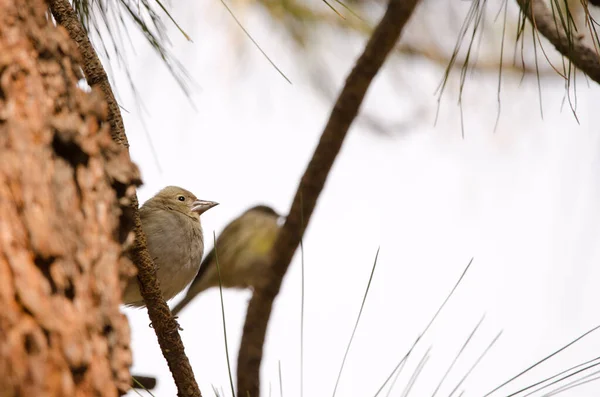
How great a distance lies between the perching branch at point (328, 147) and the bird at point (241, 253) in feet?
7.29

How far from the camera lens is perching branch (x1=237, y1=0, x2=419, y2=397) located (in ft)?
8.59

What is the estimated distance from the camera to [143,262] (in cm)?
231

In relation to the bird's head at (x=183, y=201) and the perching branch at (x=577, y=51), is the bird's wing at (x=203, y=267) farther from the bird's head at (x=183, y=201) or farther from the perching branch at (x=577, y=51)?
the perching branch at (x=577, y=51)

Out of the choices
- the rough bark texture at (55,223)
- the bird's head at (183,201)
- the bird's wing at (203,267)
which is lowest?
the rough bark texture at (55,223)

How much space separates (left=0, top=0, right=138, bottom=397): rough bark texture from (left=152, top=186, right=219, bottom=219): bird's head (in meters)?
2.59

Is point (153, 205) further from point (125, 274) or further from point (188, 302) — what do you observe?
point (125, 274)

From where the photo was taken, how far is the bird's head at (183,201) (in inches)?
170

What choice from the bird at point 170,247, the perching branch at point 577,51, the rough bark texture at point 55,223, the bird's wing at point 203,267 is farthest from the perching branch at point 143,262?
the bird's wing at point 203,267

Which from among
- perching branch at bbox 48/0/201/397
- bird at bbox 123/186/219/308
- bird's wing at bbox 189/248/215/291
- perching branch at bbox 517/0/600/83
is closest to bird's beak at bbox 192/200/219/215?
bird at bbox 123/186/219/308

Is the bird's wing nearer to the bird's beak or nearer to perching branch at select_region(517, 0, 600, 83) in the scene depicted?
the bird's beak

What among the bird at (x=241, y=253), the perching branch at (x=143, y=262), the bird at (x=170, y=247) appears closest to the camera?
the perching branch at (x=143, y=262)

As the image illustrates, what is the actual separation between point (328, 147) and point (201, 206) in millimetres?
1891

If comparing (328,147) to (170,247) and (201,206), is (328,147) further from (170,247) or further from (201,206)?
(201,206)

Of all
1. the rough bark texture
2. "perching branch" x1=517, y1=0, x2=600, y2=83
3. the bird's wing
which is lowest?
the rough bark texture
